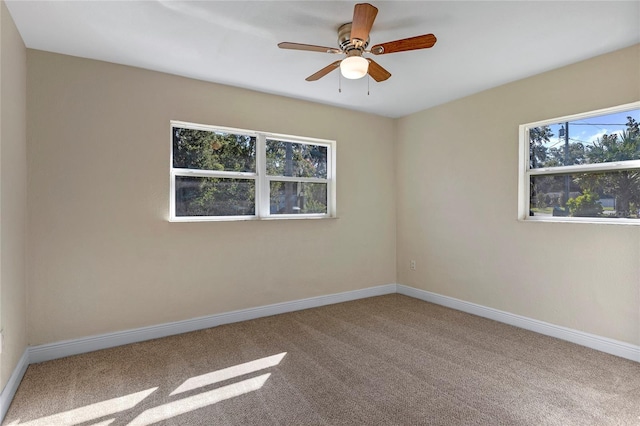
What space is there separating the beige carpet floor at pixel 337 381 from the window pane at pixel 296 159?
1796mm

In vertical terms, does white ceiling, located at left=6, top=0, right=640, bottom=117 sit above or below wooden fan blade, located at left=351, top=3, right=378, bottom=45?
above

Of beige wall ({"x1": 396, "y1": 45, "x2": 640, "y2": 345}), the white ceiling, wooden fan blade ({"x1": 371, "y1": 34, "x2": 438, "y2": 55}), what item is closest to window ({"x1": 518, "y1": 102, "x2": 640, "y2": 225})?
beige wall ({"x1": 396, "y1": 45, "x2": 640, "y2": 345})

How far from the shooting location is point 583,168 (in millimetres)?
2988

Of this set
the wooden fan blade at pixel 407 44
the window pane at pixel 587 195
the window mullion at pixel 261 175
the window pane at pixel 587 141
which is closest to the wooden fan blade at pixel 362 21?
the wooden fan blade at pixel 407 44

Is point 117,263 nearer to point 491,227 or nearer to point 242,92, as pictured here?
point 242,92

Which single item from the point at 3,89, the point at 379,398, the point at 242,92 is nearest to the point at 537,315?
the point at 379,398

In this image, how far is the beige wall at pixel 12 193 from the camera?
80.7 inches

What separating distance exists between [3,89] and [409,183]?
4.12 meters

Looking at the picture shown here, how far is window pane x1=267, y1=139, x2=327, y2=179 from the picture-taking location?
12.8ft

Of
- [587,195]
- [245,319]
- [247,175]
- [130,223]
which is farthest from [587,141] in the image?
[130,223]

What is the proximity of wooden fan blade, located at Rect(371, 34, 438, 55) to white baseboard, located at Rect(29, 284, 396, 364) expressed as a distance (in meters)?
2.82

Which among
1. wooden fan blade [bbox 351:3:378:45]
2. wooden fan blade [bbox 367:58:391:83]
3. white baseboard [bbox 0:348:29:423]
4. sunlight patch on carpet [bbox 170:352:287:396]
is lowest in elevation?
sunlight patch on carpet [bbox 170:352:287:396]

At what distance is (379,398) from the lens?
6.98ft

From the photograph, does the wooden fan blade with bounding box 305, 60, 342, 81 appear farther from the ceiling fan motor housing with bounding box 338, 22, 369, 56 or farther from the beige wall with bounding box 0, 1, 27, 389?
the beige wall with bounding box 0, 1, 27, 389
